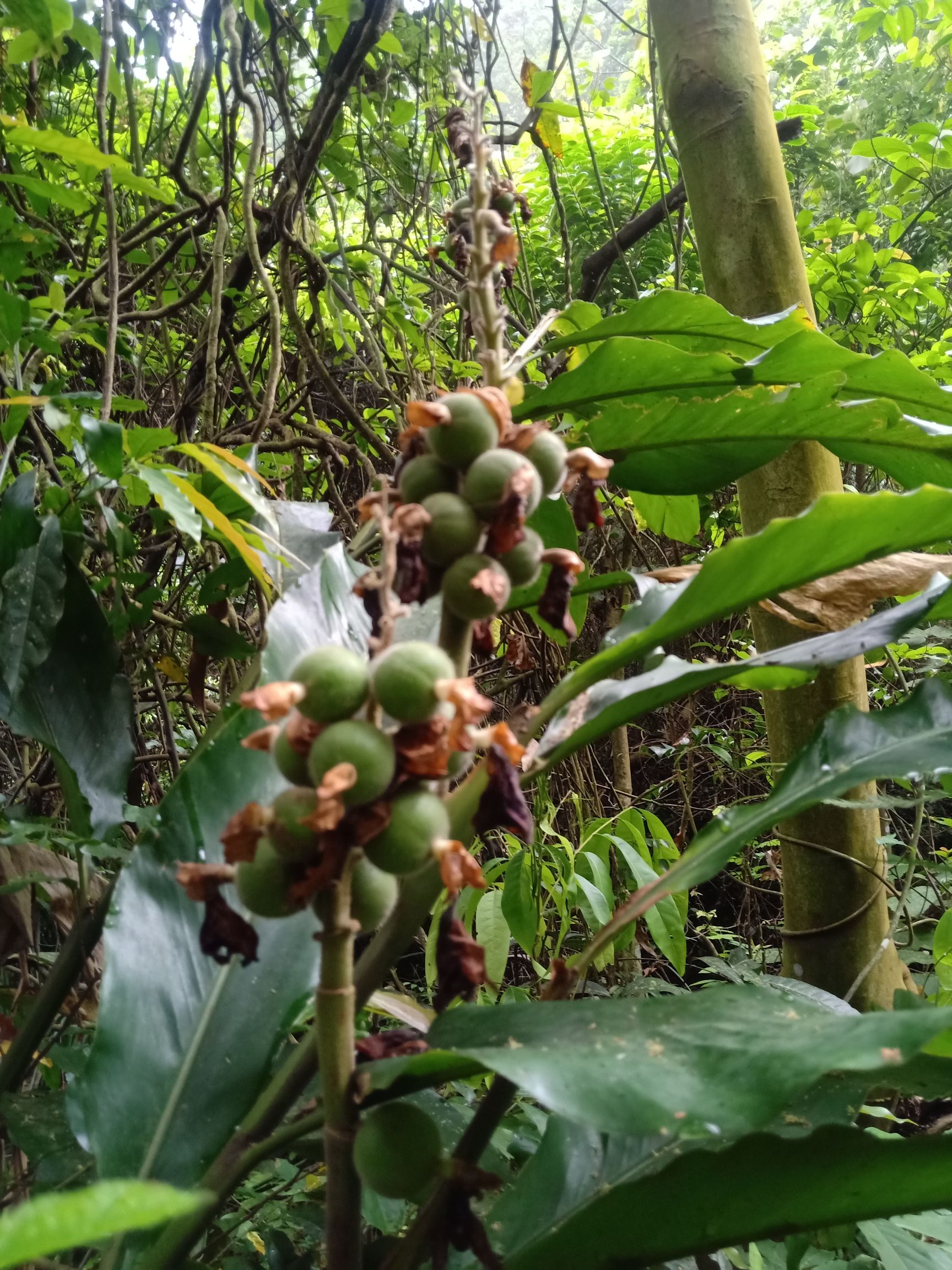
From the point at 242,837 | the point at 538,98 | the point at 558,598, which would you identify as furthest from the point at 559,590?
the point at 538,98

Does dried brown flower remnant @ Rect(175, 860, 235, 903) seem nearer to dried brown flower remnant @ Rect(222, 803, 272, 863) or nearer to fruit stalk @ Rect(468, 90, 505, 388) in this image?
dried brown flower remnant @ Rect(222, 803, 272, 863)

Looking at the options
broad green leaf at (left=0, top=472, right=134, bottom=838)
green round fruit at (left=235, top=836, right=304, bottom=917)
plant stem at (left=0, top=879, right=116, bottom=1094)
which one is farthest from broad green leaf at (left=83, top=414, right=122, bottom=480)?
green round fruit at (left=235, top=836, right=304, bottom=917)

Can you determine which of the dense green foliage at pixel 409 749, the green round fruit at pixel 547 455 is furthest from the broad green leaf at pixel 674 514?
the green round fruit at pixel 547 455

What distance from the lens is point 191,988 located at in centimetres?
51

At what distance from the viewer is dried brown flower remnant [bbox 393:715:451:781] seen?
319 millimetres

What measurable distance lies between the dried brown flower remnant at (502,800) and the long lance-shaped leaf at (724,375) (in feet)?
1.57

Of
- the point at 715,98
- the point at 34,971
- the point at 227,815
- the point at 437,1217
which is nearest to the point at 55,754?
the point at 227,815

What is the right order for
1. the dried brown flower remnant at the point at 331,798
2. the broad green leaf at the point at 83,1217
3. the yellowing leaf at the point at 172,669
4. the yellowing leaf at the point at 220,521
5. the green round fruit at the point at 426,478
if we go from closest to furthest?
the broad green leaf at the point at 83,1217 → the dried brown flower remnant at the point at 331,798 → the green round fruit at the point at 426,478 → the yellowing leaf at the point at 220,521 → the yellowing leaf at the point at 172,669

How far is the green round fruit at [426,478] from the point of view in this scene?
0.39 metres

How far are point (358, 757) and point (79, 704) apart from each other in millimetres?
526

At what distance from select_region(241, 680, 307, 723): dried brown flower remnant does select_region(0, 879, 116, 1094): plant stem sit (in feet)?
1.24

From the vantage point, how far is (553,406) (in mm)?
774

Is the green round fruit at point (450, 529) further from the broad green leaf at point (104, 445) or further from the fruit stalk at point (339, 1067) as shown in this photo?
the broad green leaf at point (104, 445)

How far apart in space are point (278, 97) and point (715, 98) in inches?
27.2
